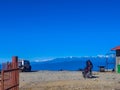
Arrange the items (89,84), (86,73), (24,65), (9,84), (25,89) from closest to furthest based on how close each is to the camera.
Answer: (9,84) → (25,89) → (89,84) → (86,73) → (24,65)

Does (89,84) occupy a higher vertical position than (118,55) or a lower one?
lower

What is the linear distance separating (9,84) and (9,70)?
90 centimetres

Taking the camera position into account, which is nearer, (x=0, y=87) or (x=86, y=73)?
(x=0, y=87)

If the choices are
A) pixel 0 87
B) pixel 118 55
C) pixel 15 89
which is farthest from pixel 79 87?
pixel 118 55

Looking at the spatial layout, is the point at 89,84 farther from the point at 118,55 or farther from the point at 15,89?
the point at 118,55

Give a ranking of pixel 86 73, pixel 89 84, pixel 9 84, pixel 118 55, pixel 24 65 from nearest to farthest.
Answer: pixel 9 84, pixel 89 84, pixel 86 73, pixel 118 55, pixel 24 65

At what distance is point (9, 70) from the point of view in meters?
19.4

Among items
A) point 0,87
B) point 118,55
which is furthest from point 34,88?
point 118,55

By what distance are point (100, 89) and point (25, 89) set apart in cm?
514

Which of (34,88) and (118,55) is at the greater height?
(118,55)

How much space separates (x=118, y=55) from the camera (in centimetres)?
6178

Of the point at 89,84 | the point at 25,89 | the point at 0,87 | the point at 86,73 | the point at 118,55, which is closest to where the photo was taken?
the point at 0,87

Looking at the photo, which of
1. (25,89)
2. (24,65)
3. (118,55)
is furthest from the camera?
(24,65)

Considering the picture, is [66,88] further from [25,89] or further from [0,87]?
[0,87]
